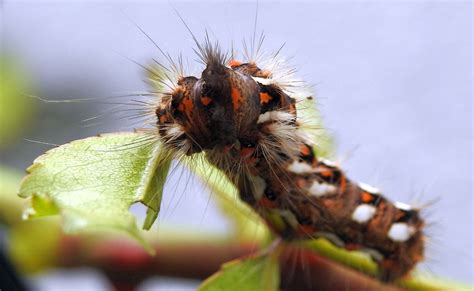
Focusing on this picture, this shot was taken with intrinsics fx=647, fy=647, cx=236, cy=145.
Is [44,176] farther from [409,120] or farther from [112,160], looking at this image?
[409,120]

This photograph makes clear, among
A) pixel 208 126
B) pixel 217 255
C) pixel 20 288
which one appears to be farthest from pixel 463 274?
pixel 208 126

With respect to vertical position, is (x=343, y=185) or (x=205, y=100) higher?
(x=205, y=100)

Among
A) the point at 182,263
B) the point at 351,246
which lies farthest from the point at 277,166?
the point at 182,263

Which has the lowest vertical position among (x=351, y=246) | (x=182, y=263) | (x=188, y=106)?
(x=182, y=263)

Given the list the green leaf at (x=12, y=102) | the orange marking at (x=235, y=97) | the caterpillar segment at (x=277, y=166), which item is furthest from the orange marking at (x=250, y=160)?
the green leaf at (x=12, y=102)

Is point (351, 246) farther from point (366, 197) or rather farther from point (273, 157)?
point (273, 157)

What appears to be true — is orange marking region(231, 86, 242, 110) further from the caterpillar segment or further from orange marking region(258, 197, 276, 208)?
orange marking region(258, 197, 276, 208)

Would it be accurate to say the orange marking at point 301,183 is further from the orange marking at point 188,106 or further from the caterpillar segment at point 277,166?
the orange marking at point 188,106
